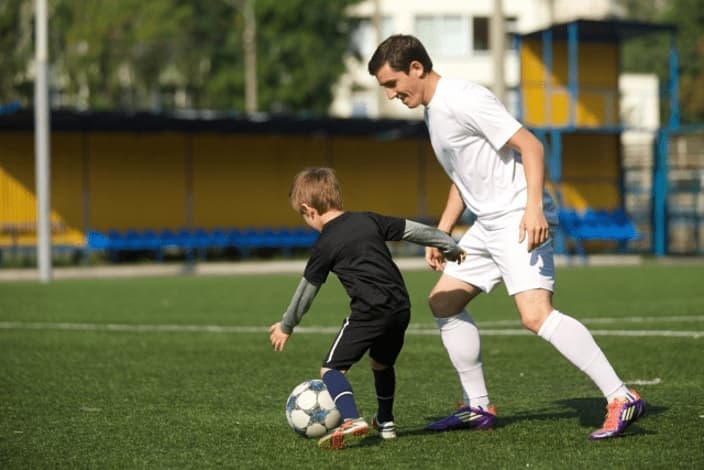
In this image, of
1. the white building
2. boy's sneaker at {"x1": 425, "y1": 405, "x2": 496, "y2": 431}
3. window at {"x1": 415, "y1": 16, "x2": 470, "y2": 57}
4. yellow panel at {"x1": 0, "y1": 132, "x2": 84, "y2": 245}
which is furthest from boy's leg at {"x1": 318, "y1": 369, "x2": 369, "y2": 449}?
window at {"x1": 415, "y1": 16, "x2": 470, "y2": 57}

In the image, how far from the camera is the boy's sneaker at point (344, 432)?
19.9 ft

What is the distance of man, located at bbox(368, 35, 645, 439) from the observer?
20.5ft

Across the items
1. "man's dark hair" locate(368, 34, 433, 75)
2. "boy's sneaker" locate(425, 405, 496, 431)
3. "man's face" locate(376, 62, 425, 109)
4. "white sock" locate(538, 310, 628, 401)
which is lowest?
"boy's sneaker" locate(425, 405, 496, 431)

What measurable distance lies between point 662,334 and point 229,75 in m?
49.7

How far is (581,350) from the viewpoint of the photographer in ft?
20.7

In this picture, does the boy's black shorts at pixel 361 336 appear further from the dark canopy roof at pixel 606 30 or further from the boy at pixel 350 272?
the dark canopy roof at pixel 606 30

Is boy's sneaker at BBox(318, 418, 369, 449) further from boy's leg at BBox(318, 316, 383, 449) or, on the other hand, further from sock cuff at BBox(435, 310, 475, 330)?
sock cuff at BBox(435, 310, 475, 330)

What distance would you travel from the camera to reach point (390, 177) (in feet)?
110

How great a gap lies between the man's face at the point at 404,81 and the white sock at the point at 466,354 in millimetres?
1188

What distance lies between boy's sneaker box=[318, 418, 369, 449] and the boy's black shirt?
0.52 m

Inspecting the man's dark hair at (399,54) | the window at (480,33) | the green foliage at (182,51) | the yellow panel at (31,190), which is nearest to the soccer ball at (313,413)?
the man's dark hair at (399,54)

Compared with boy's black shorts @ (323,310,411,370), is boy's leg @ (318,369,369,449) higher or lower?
lower

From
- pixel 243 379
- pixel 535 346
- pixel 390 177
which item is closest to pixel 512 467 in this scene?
pixel 243 379

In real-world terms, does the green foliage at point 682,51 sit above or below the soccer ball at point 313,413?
above
